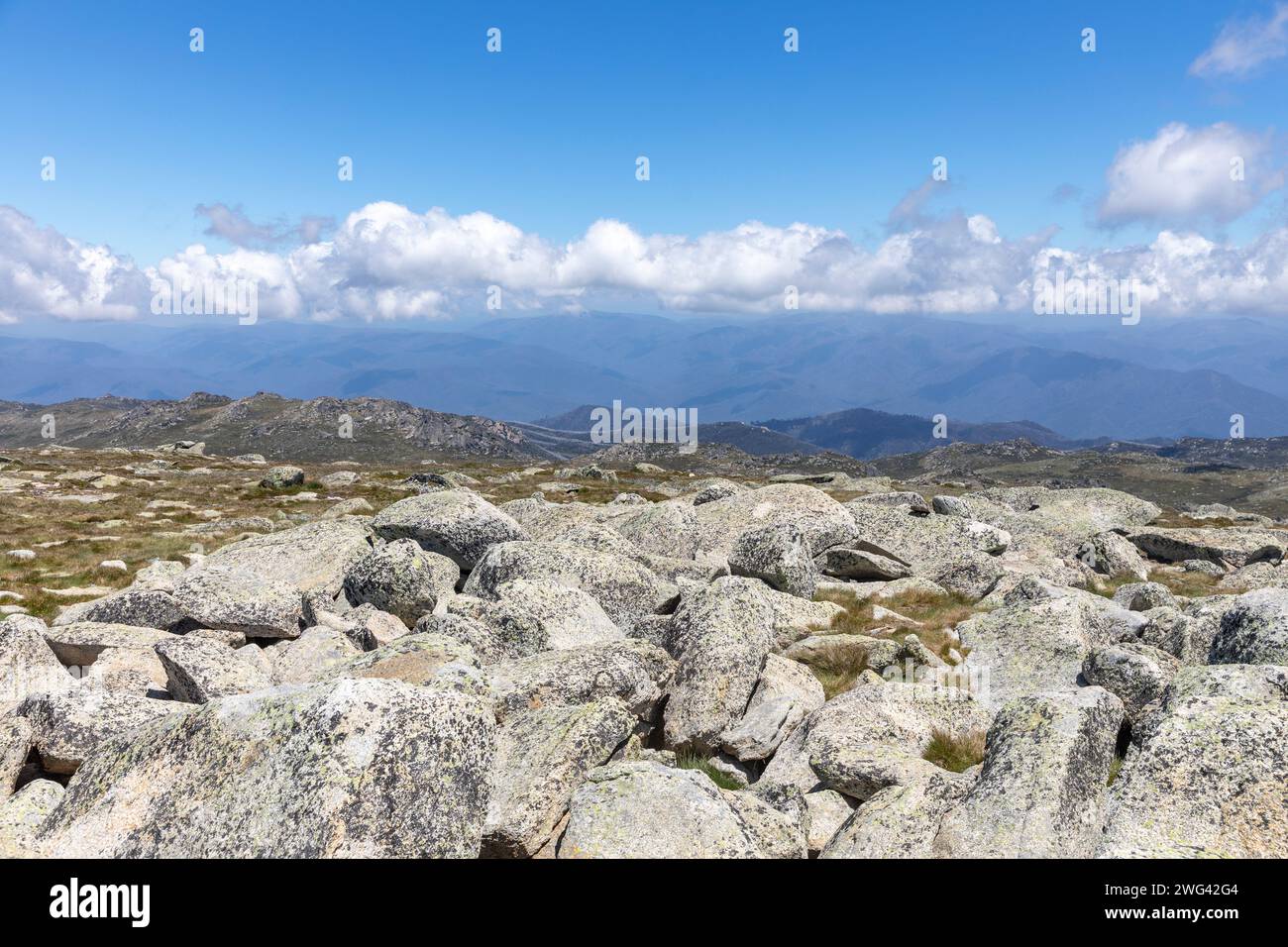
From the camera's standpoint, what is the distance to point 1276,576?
31797mm

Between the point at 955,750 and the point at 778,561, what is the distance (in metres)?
12.8

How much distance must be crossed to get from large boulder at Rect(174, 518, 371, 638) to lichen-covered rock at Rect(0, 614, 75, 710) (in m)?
3.54

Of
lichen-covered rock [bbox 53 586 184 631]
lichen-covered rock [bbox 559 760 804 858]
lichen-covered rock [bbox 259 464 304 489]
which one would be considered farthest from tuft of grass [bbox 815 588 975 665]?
lichen-covered rock [bbox 259 464 304 489]

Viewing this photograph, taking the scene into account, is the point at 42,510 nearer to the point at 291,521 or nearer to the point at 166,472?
the point at 291,521

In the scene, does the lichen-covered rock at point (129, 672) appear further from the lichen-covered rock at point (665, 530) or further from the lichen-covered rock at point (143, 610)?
the lichen-covered rock at point (665, 530)

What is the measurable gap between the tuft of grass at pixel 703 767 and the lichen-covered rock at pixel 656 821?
319 centimetres

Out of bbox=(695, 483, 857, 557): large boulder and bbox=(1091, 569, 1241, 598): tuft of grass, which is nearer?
bbox=(1091, 569, 1241, 598): tuft of grass

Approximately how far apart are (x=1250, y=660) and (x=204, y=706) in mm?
20108

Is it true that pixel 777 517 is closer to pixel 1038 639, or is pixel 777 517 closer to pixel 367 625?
pixel 1038 639

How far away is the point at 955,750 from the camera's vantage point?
43.7 ft

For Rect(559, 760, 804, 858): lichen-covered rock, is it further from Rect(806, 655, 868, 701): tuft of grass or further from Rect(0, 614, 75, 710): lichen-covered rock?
Rect(0, 614, 75, 710): lichen-covered rock

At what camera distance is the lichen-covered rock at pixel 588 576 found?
72.6 feet

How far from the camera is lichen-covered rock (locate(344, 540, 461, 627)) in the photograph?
22.0 m
